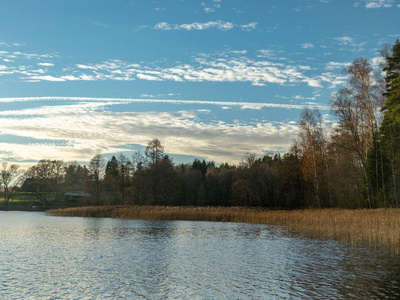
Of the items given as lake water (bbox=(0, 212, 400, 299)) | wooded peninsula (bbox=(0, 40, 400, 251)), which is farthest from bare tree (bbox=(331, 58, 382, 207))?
lake water (bbox=(0, 212, 400, 299))

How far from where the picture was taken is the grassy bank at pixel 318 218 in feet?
72.3

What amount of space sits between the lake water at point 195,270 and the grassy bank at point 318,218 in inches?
108

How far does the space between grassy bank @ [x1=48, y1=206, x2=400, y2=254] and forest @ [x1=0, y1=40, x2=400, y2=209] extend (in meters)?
7.72

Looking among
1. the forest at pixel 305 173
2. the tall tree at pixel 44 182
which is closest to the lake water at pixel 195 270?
the forest at pixel 305 173

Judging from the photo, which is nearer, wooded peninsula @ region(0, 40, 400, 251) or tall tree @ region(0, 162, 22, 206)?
wooded peninsula @ region(0, 40, 400, 251)

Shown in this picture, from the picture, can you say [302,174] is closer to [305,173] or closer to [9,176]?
[305,173]

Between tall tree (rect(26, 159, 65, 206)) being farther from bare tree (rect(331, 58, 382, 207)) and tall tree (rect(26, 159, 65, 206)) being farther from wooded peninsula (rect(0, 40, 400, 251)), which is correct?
bare tree (rect(331, 58, 382, 207))

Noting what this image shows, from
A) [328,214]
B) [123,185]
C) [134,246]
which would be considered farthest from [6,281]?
[123,185]

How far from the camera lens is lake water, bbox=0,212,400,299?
37.5 feet

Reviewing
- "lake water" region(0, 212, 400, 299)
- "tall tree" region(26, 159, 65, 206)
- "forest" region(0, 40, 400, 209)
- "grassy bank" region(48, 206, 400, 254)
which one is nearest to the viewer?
"lake water" region(0, 212, 400, 299)

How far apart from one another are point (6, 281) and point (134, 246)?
354 inches

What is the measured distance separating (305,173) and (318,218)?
20.4 meters

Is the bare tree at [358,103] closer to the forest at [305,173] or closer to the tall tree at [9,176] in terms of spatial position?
the forest at [305,173]

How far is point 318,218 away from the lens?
31.7m
